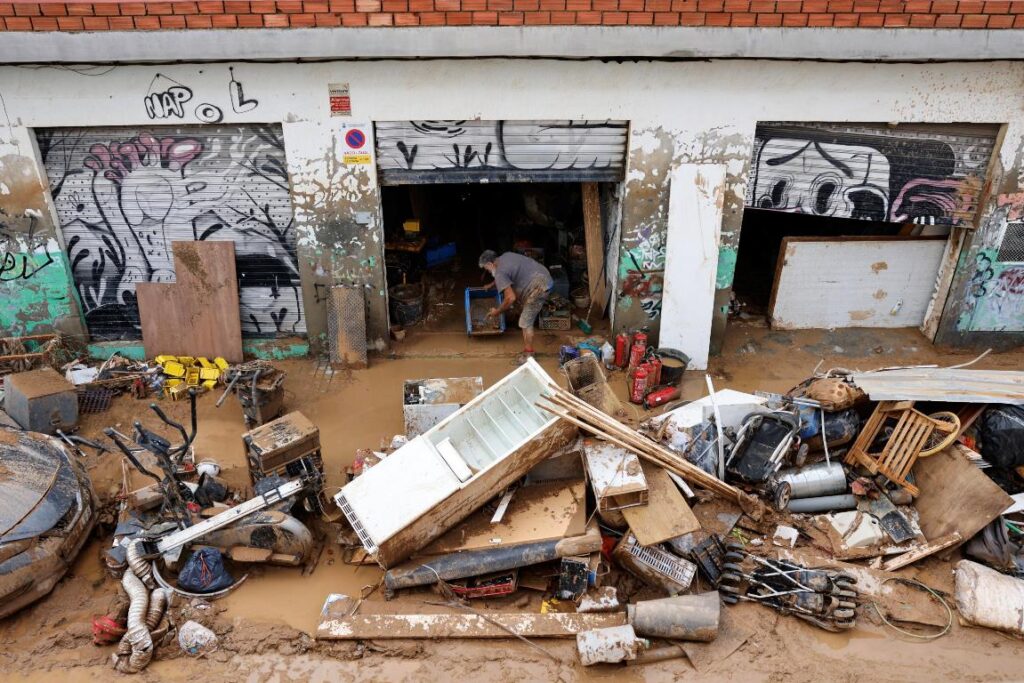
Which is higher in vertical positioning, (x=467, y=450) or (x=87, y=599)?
(x=467, y=450)

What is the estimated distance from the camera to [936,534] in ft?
20.8

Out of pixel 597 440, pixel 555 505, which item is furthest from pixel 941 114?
pixel 555 505

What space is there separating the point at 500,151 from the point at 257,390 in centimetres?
398

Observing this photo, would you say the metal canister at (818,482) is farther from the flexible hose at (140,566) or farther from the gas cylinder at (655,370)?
the flexible hose at (140,566)

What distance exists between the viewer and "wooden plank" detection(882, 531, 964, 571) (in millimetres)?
6117

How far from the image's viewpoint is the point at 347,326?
9.13 m

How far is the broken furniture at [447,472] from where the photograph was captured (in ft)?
18.7

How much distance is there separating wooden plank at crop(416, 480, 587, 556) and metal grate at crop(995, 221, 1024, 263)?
6.71 m

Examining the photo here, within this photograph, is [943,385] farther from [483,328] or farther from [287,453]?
[287,453]

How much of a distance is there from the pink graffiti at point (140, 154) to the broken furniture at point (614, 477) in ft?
19.6

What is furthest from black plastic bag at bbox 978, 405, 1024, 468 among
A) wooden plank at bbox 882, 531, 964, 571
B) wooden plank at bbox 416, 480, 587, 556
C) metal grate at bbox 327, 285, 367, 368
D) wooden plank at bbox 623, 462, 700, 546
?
metal grate at bbox 327, 285, 367, 368

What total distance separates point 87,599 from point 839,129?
365 inches

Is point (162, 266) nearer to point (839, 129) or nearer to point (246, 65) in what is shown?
point (246, 65)

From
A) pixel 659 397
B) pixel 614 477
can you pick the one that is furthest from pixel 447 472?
pixel 659 397
